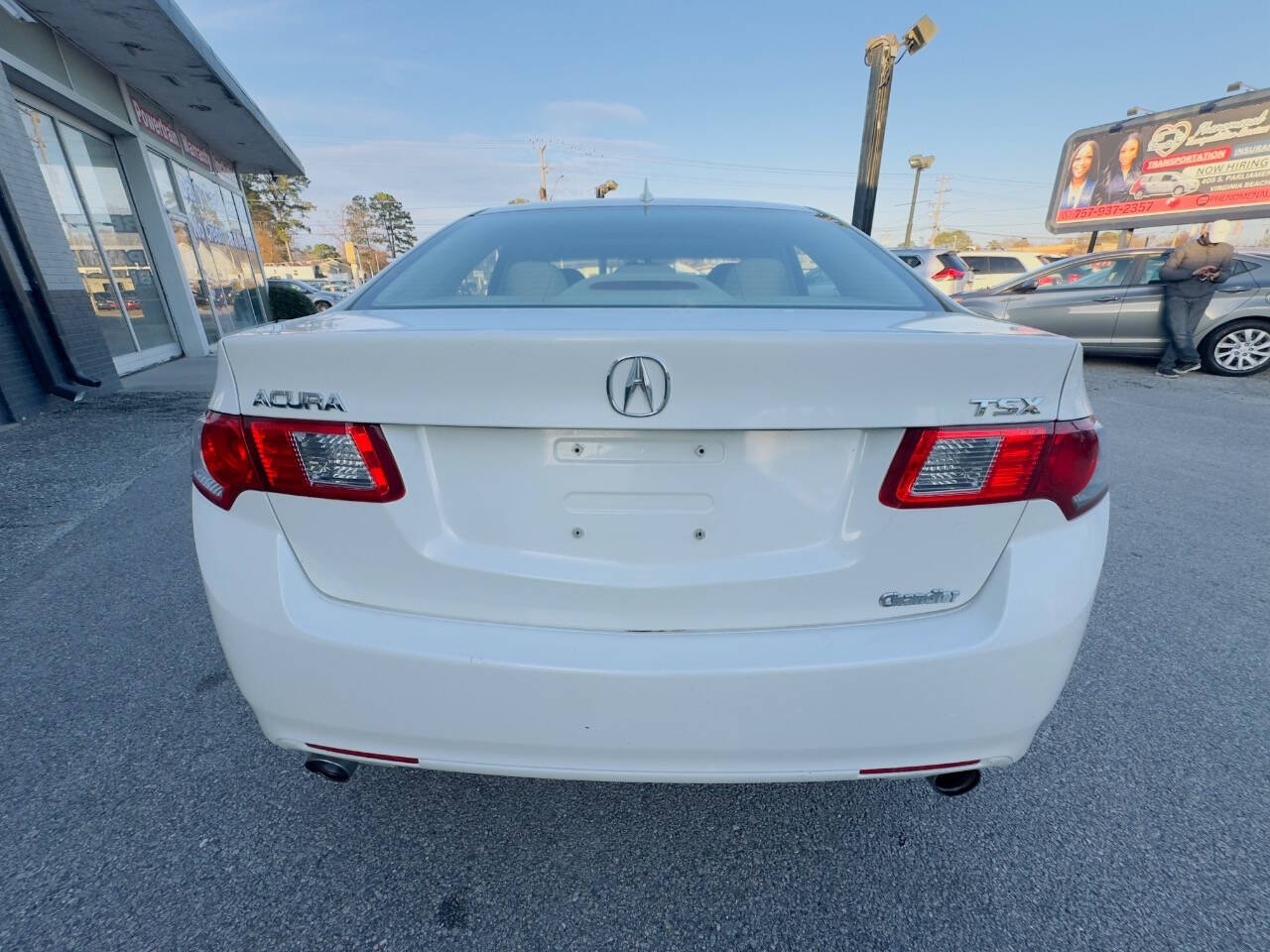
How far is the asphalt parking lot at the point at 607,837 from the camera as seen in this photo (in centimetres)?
130

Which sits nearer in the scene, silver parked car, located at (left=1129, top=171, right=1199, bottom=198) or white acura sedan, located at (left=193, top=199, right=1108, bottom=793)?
white acura sedan, located at (left=193, top=199, right=1108, bottom=793)

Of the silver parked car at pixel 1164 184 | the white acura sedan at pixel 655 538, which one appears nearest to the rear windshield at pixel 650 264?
the white acura sedan at pixel 655 538

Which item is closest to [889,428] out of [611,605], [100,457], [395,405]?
[611,605]

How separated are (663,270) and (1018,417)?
1027mm

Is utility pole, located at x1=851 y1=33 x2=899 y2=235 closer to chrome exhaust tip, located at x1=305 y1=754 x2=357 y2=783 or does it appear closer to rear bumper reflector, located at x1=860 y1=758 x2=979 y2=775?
rear bumper reflector, located at x1=860 y1=758 x2=979 y2=775

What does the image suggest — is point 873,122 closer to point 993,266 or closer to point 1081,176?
point 993,266

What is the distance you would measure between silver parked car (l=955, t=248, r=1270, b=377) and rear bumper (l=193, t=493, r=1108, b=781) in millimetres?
7994

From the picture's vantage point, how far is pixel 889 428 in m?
1.03

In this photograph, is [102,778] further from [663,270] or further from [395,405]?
[663,270]

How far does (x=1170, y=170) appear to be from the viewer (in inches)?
606

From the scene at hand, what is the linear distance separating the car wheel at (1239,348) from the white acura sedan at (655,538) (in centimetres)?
933

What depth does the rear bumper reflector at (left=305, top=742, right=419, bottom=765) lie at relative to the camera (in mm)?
1186

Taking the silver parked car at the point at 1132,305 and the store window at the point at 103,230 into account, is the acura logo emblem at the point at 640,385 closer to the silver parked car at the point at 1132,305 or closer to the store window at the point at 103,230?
the silver parked car at the point at 1132,305

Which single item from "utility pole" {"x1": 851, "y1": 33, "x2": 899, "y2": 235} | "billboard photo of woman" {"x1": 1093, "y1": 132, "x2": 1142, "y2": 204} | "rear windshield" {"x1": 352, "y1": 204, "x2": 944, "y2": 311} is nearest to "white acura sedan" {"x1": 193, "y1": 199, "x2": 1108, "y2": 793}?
"rear windshield" {"x1": 352, "y1": 204, "x2": 944, "y2": 311}
